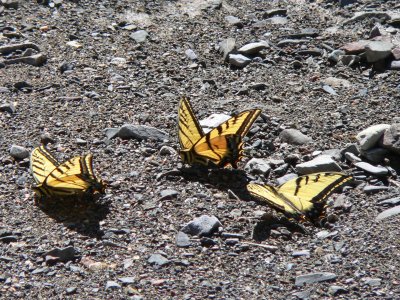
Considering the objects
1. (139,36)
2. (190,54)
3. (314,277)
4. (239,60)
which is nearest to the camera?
(314,277)

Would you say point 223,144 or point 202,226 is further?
point 223,144

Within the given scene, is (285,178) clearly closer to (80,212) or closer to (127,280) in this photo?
(80,212)

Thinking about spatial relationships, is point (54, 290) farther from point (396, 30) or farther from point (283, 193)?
point (396, 30)

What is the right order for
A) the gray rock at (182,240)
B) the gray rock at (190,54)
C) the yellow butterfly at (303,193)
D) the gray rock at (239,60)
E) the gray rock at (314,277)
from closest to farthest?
the gray rock at (314,277) → the gray rock at (182,240) → the yellow butterfly at (303,193) → the gray rock at (239,60) → the gray rock at (190,54)

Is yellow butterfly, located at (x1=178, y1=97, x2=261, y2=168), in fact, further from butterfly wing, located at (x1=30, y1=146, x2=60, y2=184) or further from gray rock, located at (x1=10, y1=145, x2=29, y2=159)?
gray rock, located at (x1=10, y1=145, x2=29, y2=159)

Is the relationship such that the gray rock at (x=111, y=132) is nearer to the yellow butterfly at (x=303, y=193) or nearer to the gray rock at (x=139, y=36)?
the yellow butterfly at (x=303, y=193)

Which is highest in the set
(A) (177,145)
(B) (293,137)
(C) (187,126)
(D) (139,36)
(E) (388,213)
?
(E) (388,213)

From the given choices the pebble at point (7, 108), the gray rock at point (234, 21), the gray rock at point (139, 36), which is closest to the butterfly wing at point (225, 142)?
the pebble at point (7, 108)

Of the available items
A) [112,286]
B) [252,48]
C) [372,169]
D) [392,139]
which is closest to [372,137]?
[392,139]
